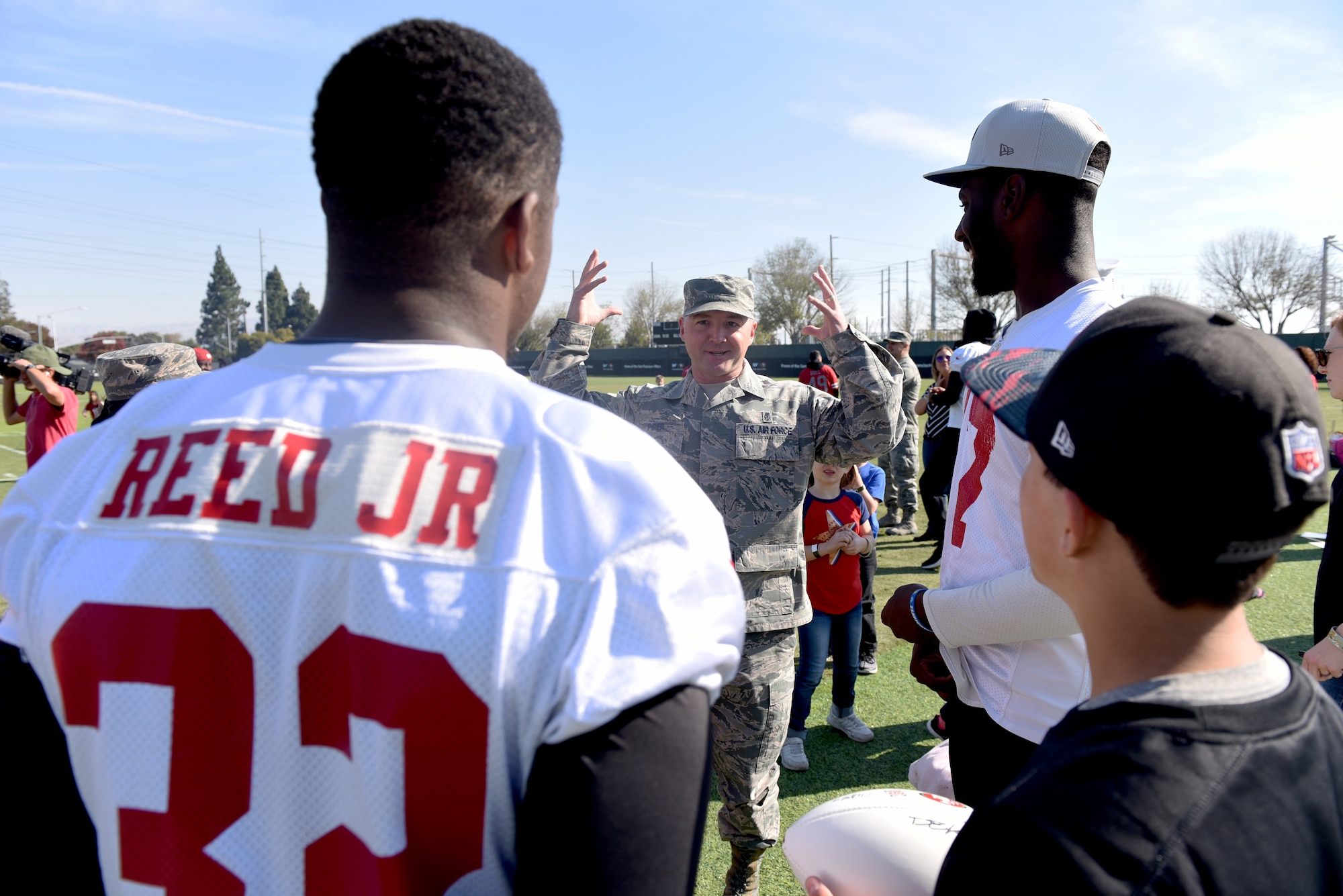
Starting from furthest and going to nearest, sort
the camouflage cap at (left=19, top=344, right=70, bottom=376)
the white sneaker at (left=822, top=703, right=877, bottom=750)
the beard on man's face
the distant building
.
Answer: the distant building → the camouflage cap at (left=19, top=344, right=70, bottom=376) → the white sneaker at (left=822, top=703, right=877, bottom=750) → the beard on man's face

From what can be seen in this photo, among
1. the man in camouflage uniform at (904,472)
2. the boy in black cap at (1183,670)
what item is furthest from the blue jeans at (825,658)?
the man in camouflage uniform at (904,472)

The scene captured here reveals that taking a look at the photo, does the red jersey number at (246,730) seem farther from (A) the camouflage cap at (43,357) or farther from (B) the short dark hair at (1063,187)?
A: (A) the camouflage cap at (43,357)

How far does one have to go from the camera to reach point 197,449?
1.02 meters

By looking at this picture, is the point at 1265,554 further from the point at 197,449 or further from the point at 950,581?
the point at 197,449

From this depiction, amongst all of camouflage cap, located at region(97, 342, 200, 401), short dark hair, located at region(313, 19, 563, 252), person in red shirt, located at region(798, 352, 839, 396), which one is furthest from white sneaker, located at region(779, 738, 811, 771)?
person in red shirt, located at region(798, 352, 839, 396)

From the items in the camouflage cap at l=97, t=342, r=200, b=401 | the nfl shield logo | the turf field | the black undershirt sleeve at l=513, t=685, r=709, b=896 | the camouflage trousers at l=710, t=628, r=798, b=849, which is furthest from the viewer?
the camouflage cap at l=97, t=342, r=200, b=401

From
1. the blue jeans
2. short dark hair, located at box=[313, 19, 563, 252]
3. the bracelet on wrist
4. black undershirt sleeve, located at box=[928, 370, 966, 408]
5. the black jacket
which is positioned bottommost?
the blue jeans

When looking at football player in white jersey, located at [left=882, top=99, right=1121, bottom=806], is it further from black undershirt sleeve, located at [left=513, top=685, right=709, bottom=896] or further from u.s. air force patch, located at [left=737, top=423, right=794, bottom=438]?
black undershirt sleeve, located at [left=513, top=685, right=709, bottom=896]

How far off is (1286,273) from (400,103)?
66.7m

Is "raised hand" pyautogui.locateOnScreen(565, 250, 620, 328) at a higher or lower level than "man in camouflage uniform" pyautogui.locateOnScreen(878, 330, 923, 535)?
higher

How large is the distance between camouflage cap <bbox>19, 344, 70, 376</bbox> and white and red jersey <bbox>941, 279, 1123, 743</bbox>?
9.44 m

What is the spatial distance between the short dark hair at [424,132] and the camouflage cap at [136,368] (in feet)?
15.1

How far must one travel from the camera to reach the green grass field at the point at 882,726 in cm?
363
